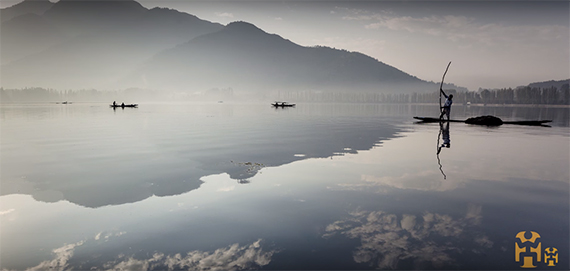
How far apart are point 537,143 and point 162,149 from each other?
30.1m

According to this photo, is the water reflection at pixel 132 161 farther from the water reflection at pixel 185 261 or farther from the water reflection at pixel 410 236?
the water reflection at pixel 410 236

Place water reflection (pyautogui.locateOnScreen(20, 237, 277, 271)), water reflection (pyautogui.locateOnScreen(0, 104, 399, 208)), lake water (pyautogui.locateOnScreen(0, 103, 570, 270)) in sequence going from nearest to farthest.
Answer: water reflection (pyautogui.locateOnScreen(20, 237, 277, 271)) → lake water (pyautogui.locateOnScreen(0, 103, 570, 270)) → water reflection (pyautogui.locateOnScreen(0, 104, 399, 208))

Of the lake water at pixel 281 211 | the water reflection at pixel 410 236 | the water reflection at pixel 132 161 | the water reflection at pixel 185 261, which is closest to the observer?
the water reflection at pixel 185 261

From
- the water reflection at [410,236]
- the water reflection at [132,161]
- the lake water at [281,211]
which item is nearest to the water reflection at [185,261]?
the lake water at [281,211]

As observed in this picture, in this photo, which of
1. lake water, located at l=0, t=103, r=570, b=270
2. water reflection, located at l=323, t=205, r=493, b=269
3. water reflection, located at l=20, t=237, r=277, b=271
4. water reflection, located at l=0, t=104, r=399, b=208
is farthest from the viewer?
water reflection, located at l=0, t=104, r=399, b=208

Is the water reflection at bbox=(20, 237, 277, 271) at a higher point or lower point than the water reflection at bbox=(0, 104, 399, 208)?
lower

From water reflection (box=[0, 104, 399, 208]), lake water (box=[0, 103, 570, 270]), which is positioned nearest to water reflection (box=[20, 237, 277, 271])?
lake water (box=[0, 103, 570, 270])

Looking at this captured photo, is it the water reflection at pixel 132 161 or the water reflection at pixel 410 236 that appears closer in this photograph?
the water reflection at pixel 410 236

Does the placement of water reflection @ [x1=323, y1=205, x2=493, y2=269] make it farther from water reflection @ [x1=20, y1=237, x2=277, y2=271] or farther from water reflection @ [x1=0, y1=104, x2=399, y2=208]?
water reflection @ [x1=0, y1=104, x2=399, y2=208]

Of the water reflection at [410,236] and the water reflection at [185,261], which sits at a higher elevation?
the water reflection at [410,236]

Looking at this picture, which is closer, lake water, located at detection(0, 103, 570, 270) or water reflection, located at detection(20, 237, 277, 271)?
water reflection, located at detection(20, 237, 277, 271)

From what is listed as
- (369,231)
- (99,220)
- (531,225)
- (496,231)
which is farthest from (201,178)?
(531,225)

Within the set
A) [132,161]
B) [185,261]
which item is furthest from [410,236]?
[132,161]

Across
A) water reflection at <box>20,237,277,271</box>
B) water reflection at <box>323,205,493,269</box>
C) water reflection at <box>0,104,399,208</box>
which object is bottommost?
water reflection at <box>20,237,277,271</box>
